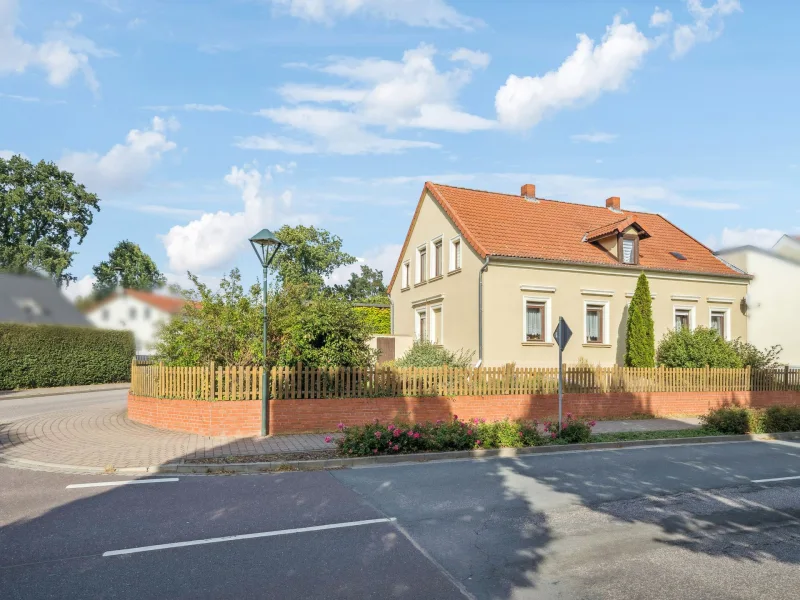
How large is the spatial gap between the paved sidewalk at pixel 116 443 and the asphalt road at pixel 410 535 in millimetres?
1155

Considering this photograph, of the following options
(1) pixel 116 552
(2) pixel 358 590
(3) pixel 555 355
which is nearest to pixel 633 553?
(2) pixel 358 590

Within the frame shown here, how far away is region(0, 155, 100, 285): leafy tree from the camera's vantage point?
111ft

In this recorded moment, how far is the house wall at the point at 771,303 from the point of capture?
22875 millimetres

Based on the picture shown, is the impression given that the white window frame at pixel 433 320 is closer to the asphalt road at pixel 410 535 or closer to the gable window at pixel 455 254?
the gable window at pixel 455 254

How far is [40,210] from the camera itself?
37000mm

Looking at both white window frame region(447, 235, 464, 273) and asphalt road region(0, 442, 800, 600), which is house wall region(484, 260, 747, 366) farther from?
asphalt road region(0, 442, 800, 600)

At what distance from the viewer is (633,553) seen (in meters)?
5.46

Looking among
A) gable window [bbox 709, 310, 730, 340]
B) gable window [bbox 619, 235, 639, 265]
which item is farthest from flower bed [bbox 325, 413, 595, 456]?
gable window [bbox 709, 310, 730, 340]

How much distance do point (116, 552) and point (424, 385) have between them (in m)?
9.46

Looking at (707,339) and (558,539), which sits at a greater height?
(707,339)

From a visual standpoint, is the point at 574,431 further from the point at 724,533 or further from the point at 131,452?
the point at 131,452

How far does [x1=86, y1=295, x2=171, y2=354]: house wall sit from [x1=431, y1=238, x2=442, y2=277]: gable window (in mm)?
14650

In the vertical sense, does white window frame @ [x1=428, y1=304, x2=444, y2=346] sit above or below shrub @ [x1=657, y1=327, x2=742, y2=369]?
above

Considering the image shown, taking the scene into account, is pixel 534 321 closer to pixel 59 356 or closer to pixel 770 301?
pixel 770 301
